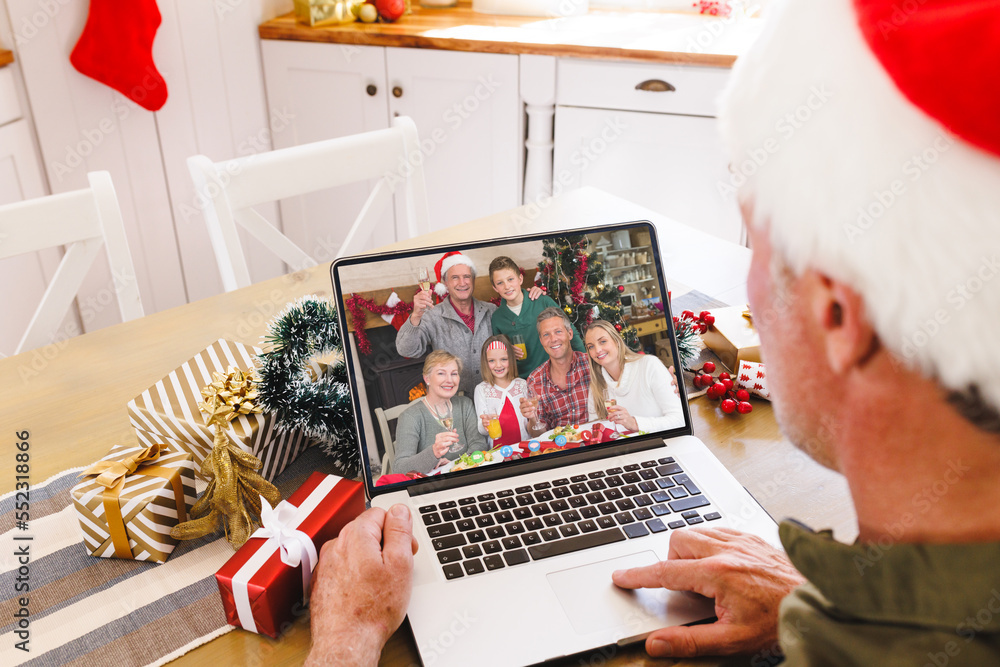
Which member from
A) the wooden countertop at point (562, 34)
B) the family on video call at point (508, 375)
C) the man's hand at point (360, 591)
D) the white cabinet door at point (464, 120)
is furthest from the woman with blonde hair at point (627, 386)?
the white cabinet door at point (464, 120)

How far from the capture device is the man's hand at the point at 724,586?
0.61 meters

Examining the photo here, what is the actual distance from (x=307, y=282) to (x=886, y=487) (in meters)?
0.98

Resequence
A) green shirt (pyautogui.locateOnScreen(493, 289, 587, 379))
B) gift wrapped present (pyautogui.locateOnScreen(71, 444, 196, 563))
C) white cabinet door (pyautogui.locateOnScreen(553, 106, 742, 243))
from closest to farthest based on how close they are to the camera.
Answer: gift wrapped present (pyautogui.locateOnScreen(71, 444, 196, 563))
green shirt (pyautogui.locateOnScreen(493, 289, 587, 379))
white cabinet door (pyautogui.locateOnScreen(553, 106, 742, 243))

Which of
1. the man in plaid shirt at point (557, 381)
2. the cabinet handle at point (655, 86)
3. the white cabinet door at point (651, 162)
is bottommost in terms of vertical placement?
the white cabinet door at point (651, 162)

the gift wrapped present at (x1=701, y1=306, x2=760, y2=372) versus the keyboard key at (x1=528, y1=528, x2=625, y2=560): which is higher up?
the gift wrapped present at (x1=701, y1=306, x2=760, y2=372)

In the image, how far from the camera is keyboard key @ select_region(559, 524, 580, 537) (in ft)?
2.32

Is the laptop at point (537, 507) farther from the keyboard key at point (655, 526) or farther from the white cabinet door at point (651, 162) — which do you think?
the white cabinet door at point (651, 162)

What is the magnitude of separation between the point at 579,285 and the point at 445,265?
15 centimetres

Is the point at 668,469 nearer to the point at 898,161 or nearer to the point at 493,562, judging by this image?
the point at 493,562

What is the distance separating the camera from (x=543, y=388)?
0.80 m

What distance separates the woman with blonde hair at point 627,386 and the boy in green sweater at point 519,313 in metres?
0.02

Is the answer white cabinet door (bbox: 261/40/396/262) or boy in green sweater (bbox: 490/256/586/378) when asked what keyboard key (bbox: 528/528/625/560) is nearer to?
boy in green sweater (bbox: 490/256/586/378)

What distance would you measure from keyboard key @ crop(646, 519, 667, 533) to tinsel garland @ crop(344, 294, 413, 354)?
1.06ft

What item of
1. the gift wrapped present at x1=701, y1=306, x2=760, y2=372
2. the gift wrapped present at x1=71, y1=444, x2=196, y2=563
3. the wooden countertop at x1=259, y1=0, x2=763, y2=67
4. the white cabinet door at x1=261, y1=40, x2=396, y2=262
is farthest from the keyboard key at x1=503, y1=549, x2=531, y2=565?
the white cabinet door at x1=261, y1=40, x2=396, y2=262
